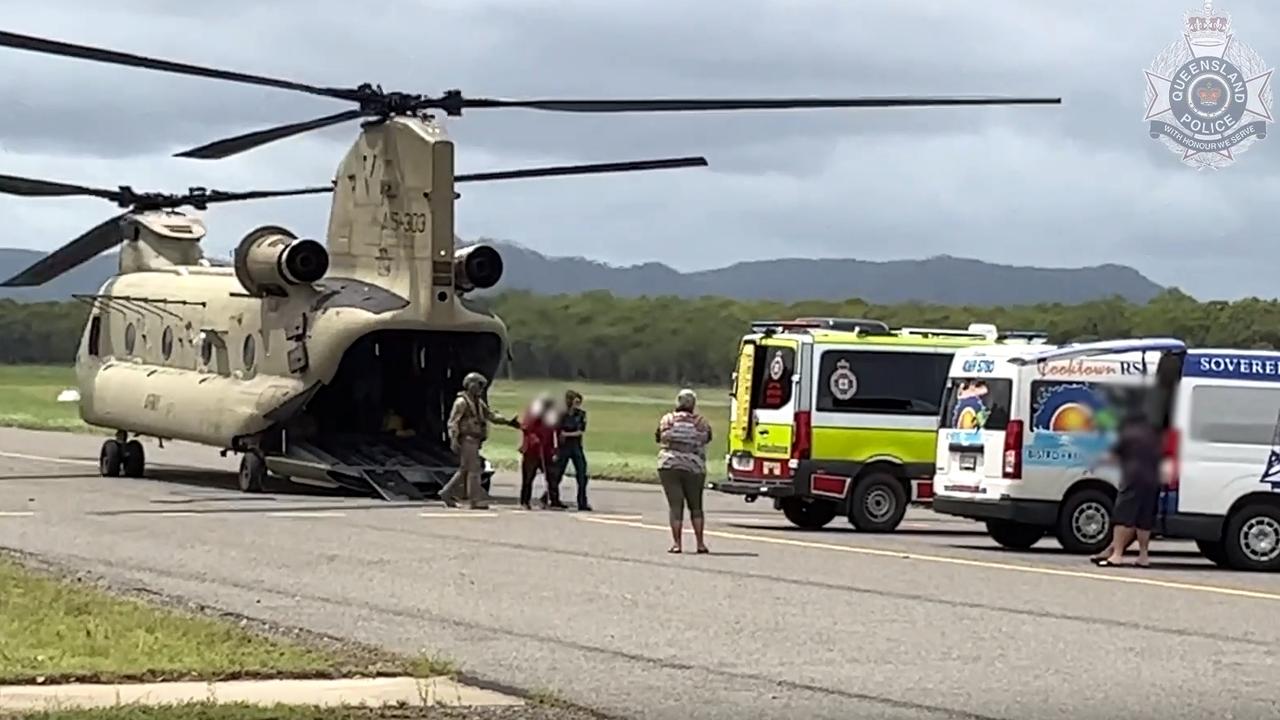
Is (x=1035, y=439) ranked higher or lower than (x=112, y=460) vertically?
higher

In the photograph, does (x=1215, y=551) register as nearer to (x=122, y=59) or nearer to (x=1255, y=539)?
(x=1255, y=539)

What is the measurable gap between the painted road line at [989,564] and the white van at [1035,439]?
0.55 m

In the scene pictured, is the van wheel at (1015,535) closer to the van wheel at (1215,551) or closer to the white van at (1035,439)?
the white van at (1035,439)

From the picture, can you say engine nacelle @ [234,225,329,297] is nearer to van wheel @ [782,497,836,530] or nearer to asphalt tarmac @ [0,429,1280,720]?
asphalt tarmac @ [0,429,1280,720]

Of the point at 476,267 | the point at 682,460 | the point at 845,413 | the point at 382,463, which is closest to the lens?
the point at 682,460

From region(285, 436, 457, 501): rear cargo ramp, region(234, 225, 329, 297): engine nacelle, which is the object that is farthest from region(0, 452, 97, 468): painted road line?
region(285, 436, 457, 501): rear cargo ramp

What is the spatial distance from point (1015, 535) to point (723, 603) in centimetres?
752

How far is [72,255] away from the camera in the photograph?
3391 centimetres

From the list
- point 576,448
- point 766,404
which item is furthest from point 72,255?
point 766,404

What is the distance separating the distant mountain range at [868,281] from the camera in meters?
5.10

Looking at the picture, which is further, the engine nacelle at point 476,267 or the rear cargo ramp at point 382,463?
the engine nacelle at point 476,267

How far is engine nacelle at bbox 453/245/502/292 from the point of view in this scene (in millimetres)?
27344

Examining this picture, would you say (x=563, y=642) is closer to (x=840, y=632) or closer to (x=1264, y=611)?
(x=840, y=632)

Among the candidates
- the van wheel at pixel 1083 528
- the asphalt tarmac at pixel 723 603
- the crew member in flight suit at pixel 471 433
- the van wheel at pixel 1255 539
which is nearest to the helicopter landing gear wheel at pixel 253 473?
the asphalt tarmac at pixel 723 603
